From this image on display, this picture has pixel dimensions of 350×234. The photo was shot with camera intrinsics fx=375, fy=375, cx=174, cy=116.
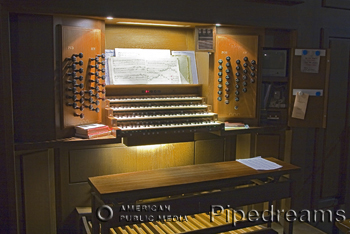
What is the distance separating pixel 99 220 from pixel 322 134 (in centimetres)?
291

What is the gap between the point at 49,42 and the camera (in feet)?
10.6

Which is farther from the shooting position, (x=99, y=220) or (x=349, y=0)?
(x=349, y=0)

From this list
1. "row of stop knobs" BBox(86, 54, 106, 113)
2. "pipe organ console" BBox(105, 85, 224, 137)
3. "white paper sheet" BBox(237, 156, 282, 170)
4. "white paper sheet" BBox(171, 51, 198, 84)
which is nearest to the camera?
"row of stop knobs" BBox(86, 54, 106, 113)

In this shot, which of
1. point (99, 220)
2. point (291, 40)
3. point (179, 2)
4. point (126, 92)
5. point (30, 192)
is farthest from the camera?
point (291, 40)

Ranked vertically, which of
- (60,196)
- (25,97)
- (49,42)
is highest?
(49,42)

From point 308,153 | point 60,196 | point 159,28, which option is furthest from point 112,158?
point 308,153

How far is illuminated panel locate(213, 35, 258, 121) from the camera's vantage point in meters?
4.09

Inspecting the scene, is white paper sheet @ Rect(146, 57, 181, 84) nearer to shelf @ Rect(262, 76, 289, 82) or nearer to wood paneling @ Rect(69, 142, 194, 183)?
wood paneling @ Rect(69, 142, 194, 183)

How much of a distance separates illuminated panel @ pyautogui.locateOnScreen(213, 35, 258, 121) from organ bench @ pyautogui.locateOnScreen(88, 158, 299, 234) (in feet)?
2.23

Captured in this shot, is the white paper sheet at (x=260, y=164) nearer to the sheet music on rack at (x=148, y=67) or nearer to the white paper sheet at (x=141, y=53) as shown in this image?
the sheet music on rack at (x=148, y=67)

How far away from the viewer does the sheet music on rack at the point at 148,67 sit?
3.86 m

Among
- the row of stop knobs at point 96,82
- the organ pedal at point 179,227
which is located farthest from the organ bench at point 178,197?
the row of stop knobs at point 96,82

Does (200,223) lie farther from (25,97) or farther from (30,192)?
(25,97)

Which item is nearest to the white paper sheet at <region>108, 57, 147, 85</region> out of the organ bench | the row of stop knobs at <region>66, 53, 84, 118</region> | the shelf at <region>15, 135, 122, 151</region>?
the row of stop knobs at <region>66, 53, 84, 118</region>
